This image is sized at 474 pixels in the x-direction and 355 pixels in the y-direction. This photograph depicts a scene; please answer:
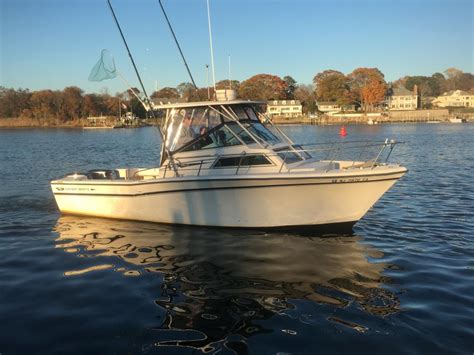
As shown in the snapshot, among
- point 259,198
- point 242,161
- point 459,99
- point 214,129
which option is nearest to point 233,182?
point 259,198

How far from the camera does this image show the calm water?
225 inches

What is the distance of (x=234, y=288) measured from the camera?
24.5ft

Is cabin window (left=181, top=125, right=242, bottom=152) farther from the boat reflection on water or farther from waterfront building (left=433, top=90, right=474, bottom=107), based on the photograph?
waterfront building (left=433, top=90, right=474, bottom=107)

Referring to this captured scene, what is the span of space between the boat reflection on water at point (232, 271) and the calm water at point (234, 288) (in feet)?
0.10

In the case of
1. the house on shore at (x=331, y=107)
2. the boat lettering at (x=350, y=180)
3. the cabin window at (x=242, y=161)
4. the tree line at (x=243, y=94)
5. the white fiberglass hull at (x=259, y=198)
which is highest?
the tree line at (x=243, y=94)

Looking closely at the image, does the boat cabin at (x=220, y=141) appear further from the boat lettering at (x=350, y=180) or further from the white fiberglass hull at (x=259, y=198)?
the boat lettering at (x=350, y=180)

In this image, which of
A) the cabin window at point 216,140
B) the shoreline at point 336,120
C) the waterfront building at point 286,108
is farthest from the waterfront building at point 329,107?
the cabin window at point 216,140

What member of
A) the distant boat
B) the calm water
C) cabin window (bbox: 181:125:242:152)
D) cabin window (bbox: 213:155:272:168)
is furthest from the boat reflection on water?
the distant boat

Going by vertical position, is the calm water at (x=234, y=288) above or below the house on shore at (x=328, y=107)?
below

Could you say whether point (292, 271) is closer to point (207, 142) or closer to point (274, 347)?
point (274, 347)

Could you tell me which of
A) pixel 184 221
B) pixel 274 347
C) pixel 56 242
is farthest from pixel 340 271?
pixel 56 242

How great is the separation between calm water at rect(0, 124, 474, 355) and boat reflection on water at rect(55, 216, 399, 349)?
0.03 metres

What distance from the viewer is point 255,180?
32.5 feet

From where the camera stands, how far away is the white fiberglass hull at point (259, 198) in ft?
32.2
